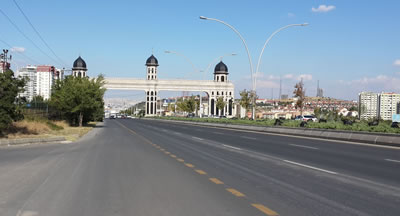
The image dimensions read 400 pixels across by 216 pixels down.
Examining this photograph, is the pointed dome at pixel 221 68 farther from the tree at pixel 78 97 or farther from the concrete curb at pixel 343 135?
the concrete curb at pixel 343 135

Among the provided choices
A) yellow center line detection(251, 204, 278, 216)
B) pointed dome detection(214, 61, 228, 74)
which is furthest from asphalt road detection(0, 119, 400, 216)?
pointed dome detection(214, 61, 228, 74)

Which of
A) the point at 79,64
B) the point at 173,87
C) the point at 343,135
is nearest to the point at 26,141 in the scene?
the point at 343,135

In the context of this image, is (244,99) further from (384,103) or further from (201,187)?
(384,103)

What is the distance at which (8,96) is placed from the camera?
23078 mm

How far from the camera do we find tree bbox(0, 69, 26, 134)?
22.8m

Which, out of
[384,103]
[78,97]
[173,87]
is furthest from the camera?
[384,103]

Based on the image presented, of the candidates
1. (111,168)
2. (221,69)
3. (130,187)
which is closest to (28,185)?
(130,187)

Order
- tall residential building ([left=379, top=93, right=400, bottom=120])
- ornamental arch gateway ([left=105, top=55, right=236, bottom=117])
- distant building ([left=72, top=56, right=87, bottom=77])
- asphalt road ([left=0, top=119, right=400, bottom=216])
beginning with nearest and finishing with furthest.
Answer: asphalt road ([left=0, top=119, right=400, bottom=216]) → ornamental arch gateway ([left=105, top=55, right=236, bottom=117]) → distant building ([left=72, top=56, right=87, bottom=77]) → tall residential building ([left=379, top=93, right=400, bottom=120])

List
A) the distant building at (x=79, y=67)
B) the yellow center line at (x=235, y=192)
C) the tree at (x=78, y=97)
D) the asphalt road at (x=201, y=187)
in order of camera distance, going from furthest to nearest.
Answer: the distant building at (x=79, y=67), the tree at (x=78, y=97), the yellow center line at (x=235, y=192), the asphalt road at (x=201, y=187)

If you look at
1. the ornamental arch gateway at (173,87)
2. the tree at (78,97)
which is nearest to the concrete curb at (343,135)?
the tree at (78,97)

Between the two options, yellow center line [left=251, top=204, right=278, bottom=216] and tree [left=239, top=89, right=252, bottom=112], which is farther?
tree [left=239, top=89, right=252, bottom=112]

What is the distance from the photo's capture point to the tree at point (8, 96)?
22750mm

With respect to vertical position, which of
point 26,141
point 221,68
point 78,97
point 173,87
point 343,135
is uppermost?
point 221,68

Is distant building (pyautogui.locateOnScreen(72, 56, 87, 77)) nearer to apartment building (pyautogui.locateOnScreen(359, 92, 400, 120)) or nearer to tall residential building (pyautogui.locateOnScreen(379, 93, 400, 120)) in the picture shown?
apartment building (pyautogui.locateOnScreen(359, 92, 400, 120))
